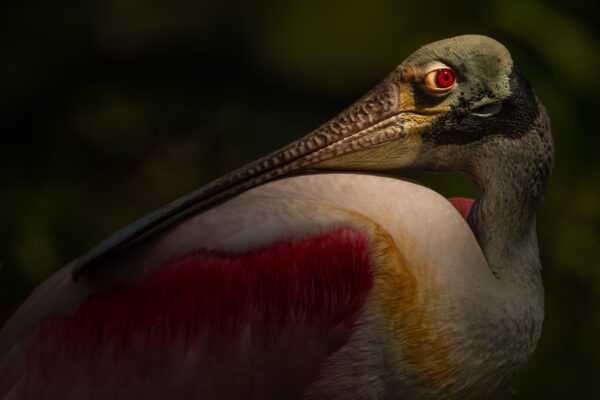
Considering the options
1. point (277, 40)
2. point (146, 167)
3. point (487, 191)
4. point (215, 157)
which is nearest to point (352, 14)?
point (277, 40)

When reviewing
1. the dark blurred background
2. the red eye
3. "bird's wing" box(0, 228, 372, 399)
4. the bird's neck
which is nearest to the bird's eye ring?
the red eye

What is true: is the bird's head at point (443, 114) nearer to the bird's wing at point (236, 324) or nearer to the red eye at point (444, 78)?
the red eye at point (444, 78)

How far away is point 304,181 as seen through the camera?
1226 mm

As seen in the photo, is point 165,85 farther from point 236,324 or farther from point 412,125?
point 236,324

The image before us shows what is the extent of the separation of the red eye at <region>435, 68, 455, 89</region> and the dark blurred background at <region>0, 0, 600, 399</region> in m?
1.32

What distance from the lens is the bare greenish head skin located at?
118 cm

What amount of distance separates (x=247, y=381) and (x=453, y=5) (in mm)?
2131

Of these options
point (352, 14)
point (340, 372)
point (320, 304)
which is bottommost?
point (340, 372)

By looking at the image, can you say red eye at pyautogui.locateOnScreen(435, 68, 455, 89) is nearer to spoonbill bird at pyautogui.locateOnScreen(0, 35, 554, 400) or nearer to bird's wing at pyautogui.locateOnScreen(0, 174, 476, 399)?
spoonbill bird at pyautogui.locateOnScreen(0, 35, 554, 400)

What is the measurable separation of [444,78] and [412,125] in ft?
0.31

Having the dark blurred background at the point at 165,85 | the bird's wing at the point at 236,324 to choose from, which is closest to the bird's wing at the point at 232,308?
the bird's wing at the point at 236,324

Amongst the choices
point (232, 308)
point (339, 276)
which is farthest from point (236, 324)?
point (339, 276)

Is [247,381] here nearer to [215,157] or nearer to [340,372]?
[340,372]

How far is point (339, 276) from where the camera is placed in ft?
3.52
